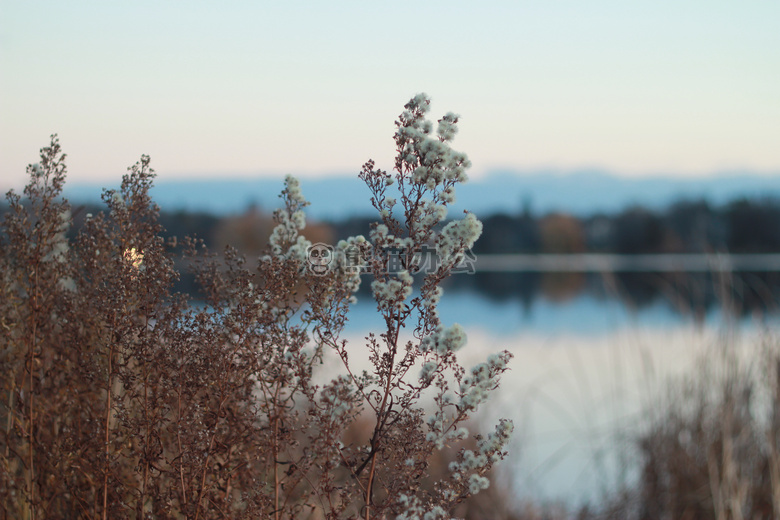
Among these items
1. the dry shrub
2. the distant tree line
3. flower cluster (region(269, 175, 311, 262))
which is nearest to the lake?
flower cluster (region(269, 175, 311, 262))

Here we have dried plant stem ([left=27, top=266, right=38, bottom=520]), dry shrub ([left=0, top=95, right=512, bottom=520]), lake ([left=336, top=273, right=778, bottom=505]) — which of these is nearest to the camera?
dry shrub ([left=0, top=95, right=512, bottom=520])

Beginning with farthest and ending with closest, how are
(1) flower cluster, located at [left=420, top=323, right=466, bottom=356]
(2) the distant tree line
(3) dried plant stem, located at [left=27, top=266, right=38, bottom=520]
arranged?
1. (2) the distant tree line
2. (3) dried plant stem, located at [left=27, top=266, right=38, bottom=520]
3. (1) flower cluster, located at [left=420, top=323, right=466, bottom=356]

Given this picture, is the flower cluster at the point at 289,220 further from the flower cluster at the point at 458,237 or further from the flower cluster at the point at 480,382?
the flower cluster at the point at 480,382

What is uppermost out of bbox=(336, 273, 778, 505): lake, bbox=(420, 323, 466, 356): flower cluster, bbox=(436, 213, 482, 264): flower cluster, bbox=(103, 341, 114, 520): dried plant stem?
bbox=(436, 213, 482, 264): flower cluster

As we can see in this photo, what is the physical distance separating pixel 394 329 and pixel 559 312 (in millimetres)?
24647

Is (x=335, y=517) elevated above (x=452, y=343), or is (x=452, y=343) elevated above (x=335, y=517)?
(x=452, y=343)

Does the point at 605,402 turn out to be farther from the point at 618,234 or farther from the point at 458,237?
the point at 618,234

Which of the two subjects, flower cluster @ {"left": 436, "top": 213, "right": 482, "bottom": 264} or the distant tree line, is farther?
the distant tree line

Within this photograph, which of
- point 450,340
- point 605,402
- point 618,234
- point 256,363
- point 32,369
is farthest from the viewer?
point 618,234

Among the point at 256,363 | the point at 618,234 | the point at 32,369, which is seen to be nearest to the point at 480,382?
the point at 256,363

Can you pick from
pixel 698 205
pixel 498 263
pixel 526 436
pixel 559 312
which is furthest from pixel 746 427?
pixel 498 263

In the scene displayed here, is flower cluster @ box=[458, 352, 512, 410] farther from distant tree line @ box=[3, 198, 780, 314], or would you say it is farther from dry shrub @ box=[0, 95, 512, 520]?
distant tree line @ box=[3, 198, 780, 314]

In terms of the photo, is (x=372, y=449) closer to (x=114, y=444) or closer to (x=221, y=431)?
(x=221, y=431)

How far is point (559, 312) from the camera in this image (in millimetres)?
25359
